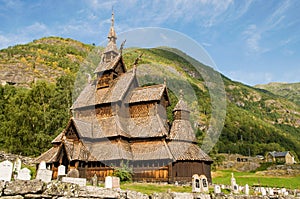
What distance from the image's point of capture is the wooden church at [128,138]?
31.4 metres

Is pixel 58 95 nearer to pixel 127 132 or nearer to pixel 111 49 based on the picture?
pixel 111 49

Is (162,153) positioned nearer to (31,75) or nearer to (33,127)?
(33,127)

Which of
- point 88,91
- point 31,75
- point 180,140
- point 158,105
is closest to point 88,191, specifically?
point 180,140

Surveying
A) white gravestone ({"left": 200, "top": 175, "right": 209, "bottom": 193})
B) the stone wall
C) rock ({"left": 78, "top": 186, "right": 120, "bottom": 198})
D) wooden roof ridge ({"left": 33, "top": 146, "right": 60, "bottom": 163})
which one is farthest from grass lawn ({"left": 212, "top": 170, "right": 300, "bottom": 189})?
the stone wall

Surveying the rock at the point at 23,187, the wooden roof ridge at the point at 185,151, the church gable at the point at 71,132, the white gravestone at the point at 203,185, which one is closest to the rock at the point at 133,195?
the rock at the point at 23,187

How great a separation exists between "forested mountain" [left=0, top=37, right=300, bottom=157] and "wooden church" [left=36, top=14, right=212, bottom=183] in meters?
4.49

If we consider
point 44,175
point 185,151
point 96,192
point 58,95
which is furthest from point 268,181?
point 44,175

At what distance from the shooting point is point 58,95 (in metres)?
66.0

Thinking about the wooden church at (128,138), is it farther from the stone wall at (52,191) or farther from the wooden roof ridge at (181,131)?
the stone wall at (52,191)

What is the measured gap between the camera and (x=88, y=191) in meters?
13.5

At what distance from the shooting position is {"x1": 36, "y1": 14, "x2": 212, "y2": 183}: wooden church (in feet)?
103

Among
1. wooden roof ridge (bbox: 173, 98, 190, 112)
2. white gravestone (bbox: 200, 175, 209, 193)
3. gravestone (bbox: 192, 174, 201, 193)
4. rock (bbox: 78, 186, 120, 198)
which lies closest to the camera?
rock (bbox: 78, 186, 120, 198)

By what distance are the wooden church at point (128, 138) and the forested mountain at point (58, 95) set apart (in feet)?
14.7

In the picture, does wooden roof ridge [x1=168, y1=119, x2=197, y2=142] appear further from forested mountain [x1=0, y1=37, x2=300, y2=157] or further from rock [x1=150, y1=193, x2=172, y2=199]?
rock [x1=150, y1=193, x2=172, y2=199]
